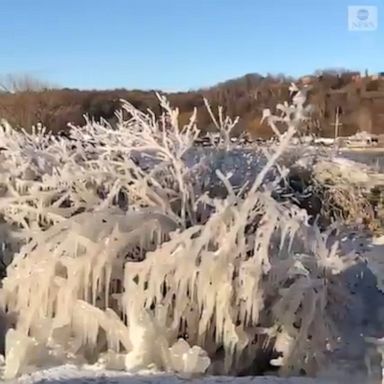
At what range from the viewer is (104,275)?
6922 millimetres

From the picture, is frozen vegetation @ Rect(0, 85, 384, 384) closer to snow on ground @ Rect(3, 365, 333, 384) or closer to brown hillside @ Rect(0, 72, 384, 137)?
snow on ground @ Rect(3, 365, 333, 384)

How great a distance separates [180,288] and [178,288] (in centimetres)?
2

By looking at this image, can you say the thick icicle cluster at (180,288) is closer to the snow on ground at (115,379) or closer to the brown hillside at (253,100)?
the snow on ground at (115,379)

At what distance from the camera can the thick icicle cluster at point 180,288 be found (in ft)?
21.0

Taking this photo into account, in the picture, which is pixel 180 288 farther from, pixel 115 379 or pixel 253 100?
pixel 253 100

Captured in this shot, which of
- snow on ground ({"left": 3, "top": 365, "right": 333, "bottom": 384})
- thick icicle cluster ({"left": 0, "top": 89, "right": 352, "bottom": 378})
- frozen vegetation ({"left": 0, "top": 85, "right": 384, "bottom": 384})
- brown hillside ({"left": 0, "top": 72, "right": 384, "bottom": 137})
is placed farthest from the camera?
brown hillside ({"left": 0, "top": 72, "right": 384, "bottom": 137})

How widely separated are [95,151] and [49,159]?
1.57 ft

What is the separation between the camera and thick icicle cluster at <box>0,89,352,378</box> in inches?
252

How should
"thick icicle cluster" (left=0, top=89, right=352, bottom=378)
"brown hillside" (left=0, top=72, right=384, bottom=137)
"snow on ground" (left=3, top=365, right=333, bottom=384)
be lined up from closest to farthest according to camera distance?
1. "snow on ground" (left=3, top=365, right=333, bottom=384)
2. "thick icicle cluster" (left=0, top=89, right=352, bottom=378)
3. "brown hillside" (left=0, top=72, right=384, bottom=137)

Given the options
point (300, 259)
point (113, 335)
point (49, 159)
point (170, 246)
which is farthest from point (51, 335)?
point (49, 159)

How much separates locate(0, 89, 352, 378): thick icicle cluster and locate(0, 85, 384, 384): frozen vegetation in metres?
0.01

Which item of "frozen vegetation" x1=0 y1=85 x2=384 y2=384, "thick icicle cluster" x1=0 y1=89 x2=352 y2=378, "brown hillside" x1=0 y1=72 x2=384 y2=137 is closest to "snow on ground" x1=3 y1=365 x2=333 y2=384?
"frozen vegetation" x1=0 y1=85 x2=384 y2=384

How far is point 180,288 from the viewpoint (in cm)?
662

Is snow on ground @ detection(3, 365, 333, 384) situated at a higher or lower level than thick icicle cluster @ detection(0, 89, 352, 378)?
lower
